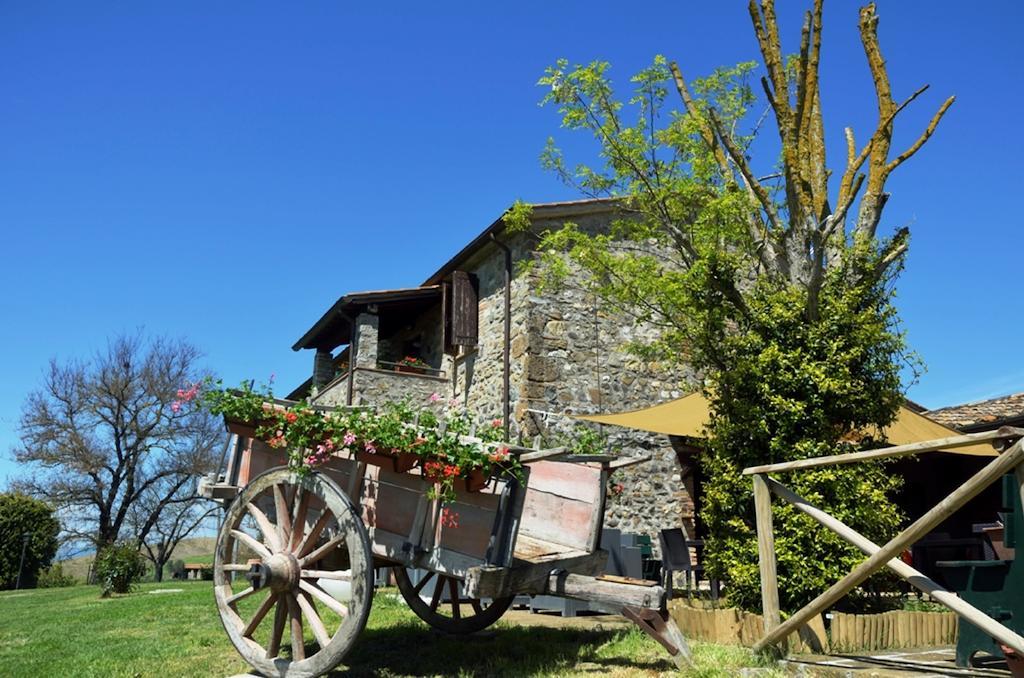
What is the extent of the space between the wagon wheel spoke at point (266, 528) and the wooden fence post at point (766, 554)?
278 centimetres

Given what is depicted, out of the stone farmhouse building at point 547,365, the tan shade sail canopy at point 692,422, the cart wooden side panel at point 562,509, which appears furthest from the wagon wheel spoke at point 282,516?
the stone farmhouse building at point 547,365

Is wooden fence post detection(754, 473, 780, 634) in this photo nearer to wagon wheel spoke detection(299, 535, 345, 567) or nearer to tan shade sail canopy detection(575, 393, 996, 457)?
wagon wheel spoke detection(299, 535, 345, 567)

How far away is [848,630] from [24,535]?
22288mm

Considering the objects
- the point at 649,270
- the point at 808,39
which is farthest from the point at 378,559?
the point at 808,39

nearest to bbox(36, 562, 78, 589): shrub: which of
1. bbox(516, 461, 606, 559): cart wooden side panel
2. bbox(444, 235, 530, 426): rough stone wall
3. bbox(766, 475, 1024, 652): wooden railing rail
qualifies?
bbox(444, 235, 530, 426): rough stone wall

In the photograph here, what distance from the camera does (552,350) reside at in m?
12.1

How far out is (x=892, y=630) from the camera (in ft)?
15.4

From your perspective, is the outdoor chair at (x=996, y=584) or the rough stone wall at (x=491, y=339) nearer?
the outdoor chair at (x=996, y=584)

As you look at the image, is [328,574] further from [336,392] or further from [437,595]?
[336,392]

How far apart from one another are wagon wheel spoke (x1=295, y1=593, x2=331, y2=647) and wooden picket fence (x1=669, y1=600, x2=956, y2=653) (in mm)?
2599

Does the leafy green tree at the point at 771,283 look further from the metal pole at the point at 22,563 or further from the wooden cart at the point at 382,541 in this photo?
the metal pole at the point at 22,563

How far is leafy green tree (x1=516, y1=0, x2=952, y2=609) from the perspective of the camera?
Answer: 17.9ft

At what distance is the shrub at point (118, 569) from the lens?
1284 cm

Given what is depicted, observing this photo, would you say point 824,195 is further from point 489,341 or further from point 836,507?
point 489,341
